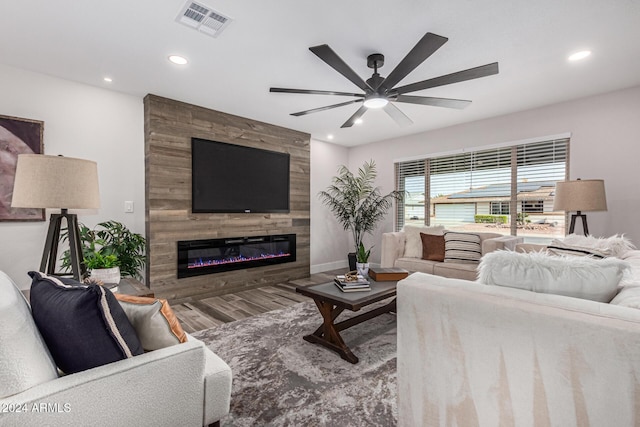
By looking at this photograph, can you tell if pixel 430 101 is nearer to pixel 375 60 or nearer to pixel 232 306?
pixel 375 60

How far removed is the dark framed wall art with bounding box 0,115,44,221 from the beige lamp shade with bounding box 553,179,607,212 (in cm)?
534

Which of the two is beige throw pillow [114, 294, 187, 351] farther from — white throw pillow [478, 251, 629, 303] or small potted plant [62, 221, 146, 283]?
small potted plant [62, 221, 146, 283]

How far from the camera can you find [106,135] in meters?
3.36

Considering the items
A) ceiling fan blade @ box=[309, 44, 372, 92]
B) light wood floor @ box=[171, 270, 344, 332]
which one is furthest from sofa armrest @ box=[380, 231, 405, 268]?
ceiling fan blade @ box=[309, 44, 372, 92]

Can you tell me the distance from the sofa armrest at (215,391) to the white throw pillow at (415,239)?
3318 millimetres

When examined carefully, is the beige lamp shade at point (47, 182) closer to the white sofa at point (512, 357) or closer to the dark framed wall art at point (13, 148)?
the dark framed wall art at point (13, 148)

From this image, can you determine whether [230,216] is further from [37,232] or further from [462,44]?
[462,44]

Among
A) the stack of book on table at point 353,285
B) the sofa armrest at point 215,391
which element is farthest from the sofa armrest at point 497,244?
the sofa armrest at point 215,391

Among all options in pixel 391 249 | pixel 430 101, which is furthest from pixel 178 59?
pixel 391 249

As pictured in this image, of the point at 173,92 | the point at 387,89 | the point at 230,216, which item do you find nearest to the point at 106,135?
the point at 173,92

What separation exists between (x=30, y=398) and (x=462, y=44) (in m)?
3.16

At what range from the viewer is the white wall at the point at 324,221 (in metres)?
5.54

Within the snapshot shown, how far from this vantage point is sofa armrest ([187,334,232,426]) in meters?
1.22

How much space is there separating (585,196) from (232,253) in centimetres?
415
